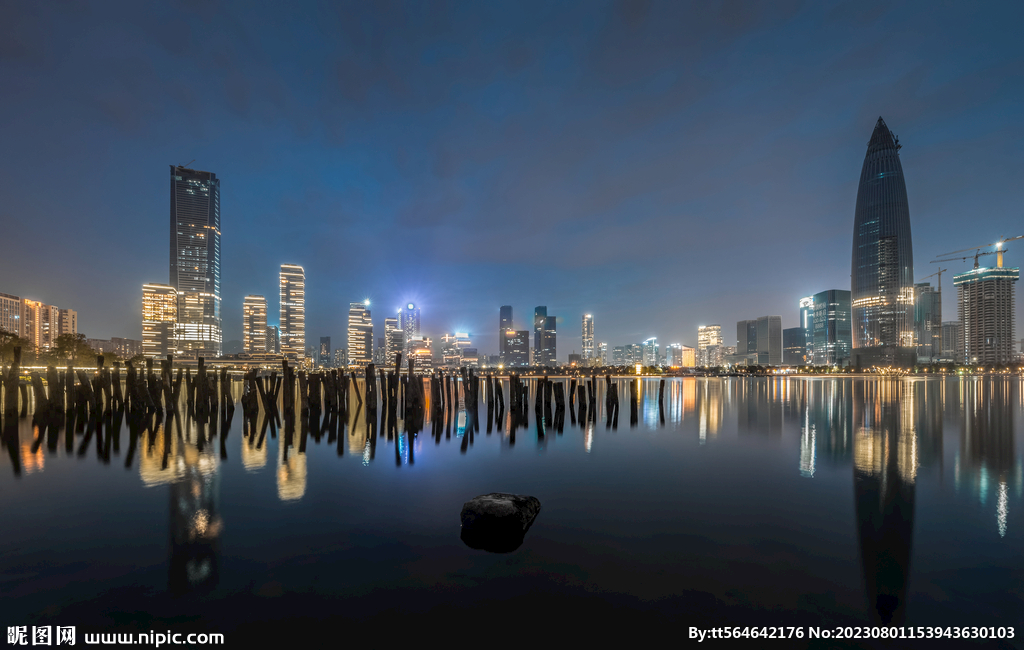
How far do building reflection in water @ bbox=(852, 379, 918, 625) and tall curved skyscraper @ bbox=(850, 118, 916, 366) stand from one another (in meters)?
189

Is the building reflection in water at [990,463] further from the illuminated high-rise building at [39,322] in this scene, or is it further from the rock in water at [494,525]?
the illuminated high-rise building at [39,322]

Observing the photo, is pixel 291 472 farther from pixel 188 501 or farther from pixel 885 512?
pixel 885 512

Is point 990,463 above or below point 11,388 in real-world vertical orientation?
below

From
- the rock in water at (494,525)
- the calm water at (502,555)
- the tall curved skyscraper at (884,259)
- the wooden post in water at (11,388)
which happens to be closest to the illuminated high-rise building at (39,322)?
the wooden post in water at (11,388)

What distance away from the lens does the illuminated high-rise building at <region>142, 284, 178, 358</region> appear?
567 feet

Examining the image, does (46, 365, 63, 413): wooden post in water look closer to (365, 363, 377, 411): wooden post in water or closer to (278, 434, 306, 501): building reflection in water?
(365, 363, 377, 411): wooden post in water

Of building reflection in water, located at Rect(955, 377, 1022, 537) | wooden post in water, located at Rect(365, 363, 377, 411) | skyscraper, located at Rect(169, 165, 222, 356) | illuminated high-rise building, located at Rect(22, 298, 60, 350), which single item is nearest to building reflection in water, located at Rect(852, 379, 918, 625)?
building reflection in water, located at Rect(955, 377, 1022, 537)

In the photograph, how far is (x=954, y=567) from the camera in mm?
7113

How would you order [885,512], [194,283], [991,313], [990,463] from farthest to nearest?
[194,283] < [991,313] < [990,463] < [885,512]

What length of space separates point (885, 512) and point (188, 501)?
17358 mm

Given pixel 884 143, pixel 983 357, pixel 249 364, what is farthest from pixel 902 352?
pixel 249 364

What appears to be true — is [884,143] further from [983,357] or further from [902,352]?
[983,357]

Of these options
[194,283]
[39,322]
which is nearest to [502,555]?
[39,322]

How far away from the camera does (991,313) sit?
175375 millimetres
